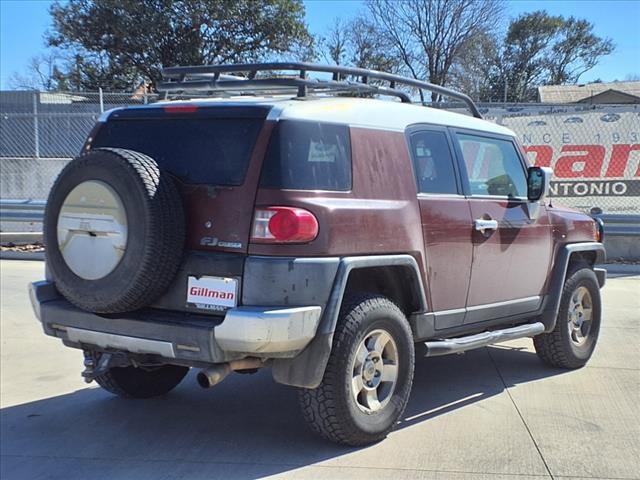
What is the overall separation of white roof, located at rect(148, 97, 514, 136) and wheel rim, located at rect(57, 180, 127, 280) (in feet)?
2.78

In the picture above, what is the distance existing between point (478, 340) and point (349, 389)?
4.33ft

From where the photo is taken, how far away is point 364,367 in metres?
3.96

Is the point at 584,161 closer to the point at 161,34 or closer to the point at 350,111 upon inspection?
the point at 350,111

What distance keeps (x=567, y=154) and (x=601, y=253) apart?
6078 millimetres

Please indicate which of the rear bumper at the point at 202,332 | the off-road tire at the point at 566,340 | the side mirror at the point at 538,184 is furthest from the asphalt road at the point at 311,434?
the side mirror at the point at 538,184

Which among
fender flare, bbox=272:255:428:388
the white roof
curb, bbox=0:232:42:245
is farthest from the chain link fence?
fender flare, bbox=272:255:428:388

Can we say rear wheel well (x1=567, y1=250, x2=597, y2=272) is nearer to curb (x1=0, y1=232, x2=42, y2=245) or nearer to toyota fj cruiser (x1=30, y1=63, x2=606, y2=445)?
toyota fj cruiser (x1=30, y1=63, x2=606, y2=445)

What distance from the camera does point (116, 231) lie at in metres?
3.54

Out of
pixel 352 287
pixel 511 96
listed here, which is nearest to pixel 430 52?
pixel 511 96

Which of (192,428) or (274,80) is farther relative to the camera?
(192,428)

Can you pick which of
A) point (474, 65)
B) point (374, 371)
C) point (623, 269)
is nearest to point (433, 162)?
point (374, 371)

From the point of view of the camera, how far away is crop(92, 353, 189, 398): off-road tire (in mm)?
4730

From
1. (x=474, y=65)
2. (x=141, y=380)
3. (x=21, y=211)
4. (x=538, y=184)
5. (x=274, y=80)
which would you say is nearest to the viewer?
(x=274, y=80)

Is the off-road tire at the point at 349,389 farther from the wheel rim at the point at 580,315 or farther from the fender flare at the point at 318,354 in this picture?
the wheel rim at the point at 580,315
